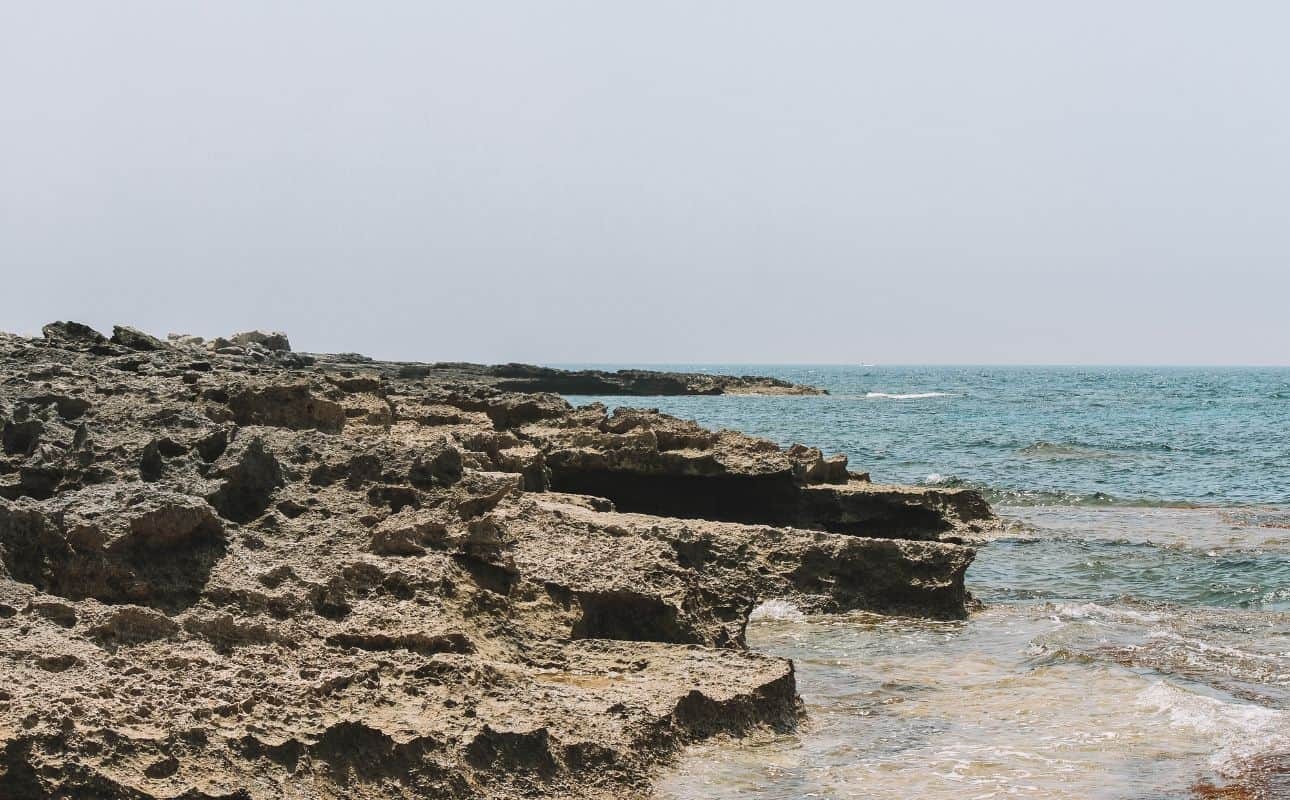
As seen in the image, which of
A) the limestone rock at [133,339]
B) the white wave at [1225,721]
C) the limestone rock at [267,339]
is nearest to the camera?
the white wave at [1225,721]

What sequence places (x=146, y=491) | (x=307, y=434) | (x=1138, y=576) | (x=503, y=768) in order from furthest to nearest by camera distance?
1. (x=1138, y=576)
2. (x=307, y=434)
3. (x=146, y=491)
4. (x=503, y=768)

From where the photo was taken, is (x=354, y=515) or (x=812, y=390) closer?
(x=354, y=515)

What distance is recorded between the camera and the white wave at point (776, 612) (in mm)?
9680

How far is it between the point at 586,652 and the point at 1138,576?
31.9ft

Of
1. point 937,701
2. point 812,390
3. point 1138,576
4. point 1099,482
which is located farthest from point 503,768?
point 812,390

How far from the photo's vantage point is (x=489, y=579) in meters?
6.71

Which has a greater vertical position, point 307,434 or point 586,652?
point 307,434

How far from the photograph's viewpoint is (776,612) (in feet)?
32.0

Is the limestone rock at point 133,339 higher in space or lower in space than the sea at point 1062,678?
higher

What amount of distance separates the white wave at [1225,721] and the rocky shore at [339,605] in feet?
7.93

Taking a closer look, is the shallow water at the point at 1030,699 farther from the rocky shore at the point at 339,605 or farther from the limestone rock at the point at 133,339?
the limestone rock at the point at 133,339

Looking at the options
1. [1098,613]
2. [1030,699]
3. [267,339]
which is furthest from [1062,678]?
[267,339]

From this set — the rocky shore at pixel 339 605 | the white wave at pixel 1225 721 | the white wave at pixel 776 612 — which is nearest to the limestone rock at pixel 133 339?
the rocky shore at pixel 339 605

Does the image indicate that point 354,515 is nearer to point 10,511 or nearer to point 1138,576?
point 10,511
